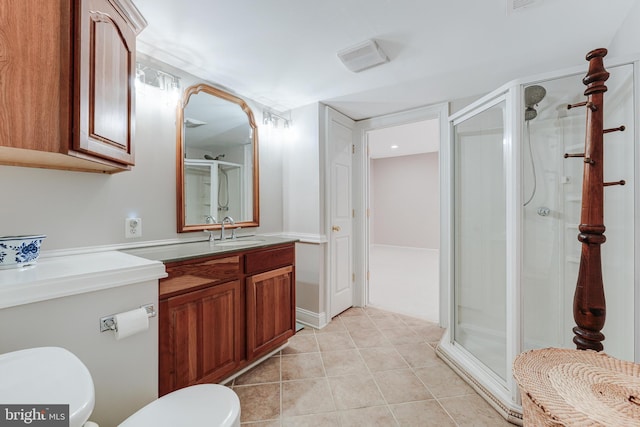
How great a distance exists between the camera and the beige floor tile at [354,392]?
1.55 meters

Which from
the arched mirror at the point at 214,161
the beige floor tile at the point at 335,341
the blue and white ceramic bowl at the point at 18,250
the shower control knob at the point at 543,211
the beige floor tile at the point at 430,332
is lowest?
the beige floor tile at the point at 335,341

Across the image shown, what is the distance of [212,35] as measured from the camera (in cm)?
160

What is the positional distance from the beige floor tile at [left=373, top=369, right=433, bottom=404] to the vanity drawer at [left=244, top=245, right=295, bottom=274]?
3.47 ft

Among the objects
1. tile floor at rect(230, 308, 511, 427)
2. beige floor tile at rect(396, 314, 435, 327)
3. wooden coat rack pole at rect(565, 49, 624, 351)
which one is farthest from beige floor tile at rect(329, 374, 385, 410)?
wooden coat rack pole at rect(565, 49, 624, 351)

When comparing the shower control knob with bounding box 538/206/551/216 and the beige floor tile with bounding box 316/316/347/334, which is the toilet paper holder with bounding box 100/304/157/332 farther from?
the shower control knob with bounding box 538/206/551/216

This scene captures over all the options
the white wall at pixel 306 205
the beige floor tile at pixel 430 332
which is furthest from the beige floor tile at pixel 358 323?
the beige floor tile at pixel 430 332

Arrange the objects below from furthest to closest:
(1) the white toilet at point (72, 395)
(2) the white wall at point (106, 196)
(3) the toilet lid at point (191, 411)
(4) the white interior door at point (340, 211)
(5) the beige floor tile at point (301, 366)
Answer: (4) the white interior door at point (340, 211), (5) the beige floor tile at point (301, 366), (2) the white wall at point (106, 196), (3) the toilet lid at point (191, 411), (1) the white toilet at point (72, 395)

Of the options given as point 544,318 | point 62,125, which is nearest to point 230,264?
point 62,125

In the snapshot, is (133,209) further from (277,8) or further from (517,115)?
(517,115)

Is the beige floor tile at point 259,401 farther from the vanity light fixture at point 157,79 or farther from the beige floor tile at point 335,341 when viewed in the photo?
the vanity light fixture at point 157,79

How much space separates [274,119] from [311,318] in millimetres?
2099

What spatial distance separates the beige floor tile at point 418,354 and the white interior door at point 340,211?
83 centimetres

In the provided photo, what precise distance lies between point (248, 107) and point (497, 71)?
2.12m

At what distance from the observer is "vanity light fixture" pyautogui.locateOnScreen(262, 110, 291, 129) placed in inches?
102
